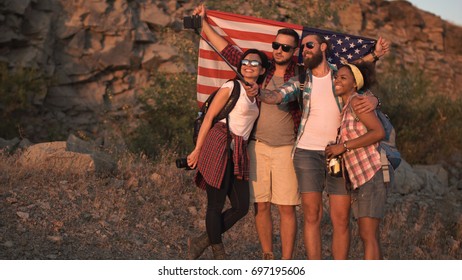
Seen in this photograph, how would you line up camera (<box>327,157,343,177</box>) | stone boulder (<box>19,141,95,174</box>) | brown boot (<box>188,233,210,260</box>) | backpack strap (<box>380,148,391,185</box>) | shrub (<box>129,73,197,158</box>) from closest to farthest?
backpack strap (<box>380,148,391,185</box>) < camera (<box>327,157,343,177</box>) < brown boot (<box>188,233,210,260</box>) < stone boulder (<box>19,141,95,174</box>) < shrub (<box>129,73,197,158</box>)

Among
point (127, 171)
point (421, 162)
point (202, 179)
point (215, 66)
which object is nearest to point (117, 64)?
point (421, 162)

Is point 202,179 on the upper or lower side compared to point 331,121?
lower

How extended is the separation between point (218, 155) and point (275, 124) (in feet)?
1.95

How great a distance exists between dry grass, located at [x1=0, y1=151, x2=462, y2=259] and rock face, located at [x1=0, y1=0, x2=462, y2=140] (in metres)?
8.33

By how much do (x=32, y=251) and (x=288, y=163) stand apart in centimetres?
264

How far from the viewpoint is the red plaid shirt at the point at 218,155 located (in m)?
6.16

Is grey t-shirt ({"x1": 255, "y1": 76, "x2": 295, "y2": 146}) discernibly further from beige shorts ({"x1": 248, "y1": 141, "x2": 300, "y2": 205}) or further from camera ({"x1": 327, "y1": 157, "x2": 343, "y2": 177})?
camera ({"x1": 327, "y1": 157, "x2": 343, "y2": 177})

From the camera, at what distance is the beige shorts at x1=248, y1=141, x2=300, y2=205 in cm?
632

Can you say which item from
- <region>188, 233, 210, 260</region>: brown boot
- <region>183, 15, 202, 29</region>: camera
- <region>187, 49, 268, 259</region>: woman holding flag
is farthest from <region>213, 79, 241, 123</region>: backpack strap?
<region>188, 233, 210, 260</region>: brown boot

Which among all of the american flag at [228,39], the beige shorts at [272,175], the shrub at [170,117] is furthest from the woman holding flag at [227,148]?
the shrub at [170,117]

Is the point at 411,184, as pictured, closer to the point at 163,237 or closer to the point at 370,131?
the point at 163,237

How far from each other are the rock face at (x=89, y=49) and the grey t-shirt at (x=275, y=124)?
11073mm

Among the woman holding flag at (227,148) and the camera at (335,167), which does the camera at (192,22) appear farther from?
the camera at (335,167)

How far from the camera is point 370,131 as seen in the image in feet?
18.5
